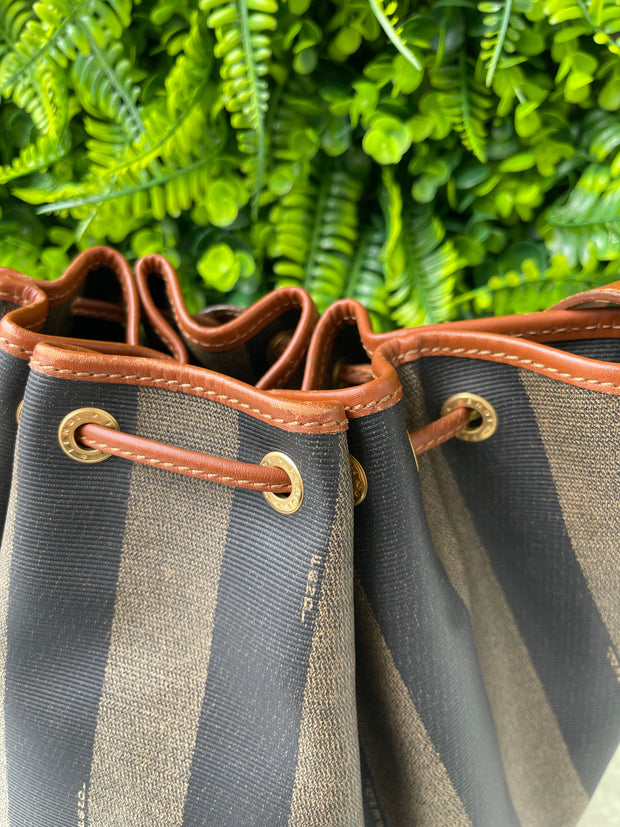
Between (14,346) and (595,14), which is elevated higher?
(595,14)

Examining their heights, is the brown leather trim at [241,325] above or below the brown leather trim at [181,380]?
above

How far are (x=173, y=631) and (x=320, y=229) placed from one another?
374 mm

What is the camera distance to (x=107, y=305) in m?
0.51

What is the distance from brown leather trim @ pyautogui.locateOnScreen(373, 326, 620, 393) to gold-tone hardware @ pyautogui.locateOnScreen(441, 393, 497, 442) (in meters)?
0.03

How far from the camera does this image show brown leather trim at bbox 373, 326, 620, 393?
35cm

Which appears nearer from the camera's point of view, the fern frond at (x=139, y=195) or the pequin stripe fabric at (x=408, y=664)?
the pequin stripe fabric at (x=408, y=664)

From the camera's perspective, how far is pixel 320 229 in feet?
1.76

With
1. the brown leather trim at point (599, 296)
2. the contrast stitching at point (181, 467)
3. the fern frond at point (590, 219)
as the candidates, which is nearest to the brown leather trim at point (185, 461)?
the contrast stitching at point (181, 467)

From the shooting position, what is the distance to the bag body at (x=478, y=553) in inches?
13.8

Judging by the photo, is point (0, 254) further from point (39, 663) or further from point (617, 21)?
point (617, 21)

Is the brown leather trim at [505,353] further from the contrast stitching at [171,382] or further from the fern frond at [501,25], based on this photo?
the fern frond at [501,25]

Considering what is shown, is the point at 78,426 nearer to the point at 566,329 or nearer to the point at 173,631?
the point at 173,631

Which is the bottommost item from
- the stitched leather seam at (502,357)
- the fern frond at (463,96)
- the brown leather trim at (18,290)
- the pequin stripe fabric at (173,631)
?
the pequin stripe fabric at (173,631)

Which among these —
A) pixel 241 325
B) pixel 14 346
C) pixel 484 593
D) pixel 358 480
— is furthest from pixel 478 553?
pixel 14 346
